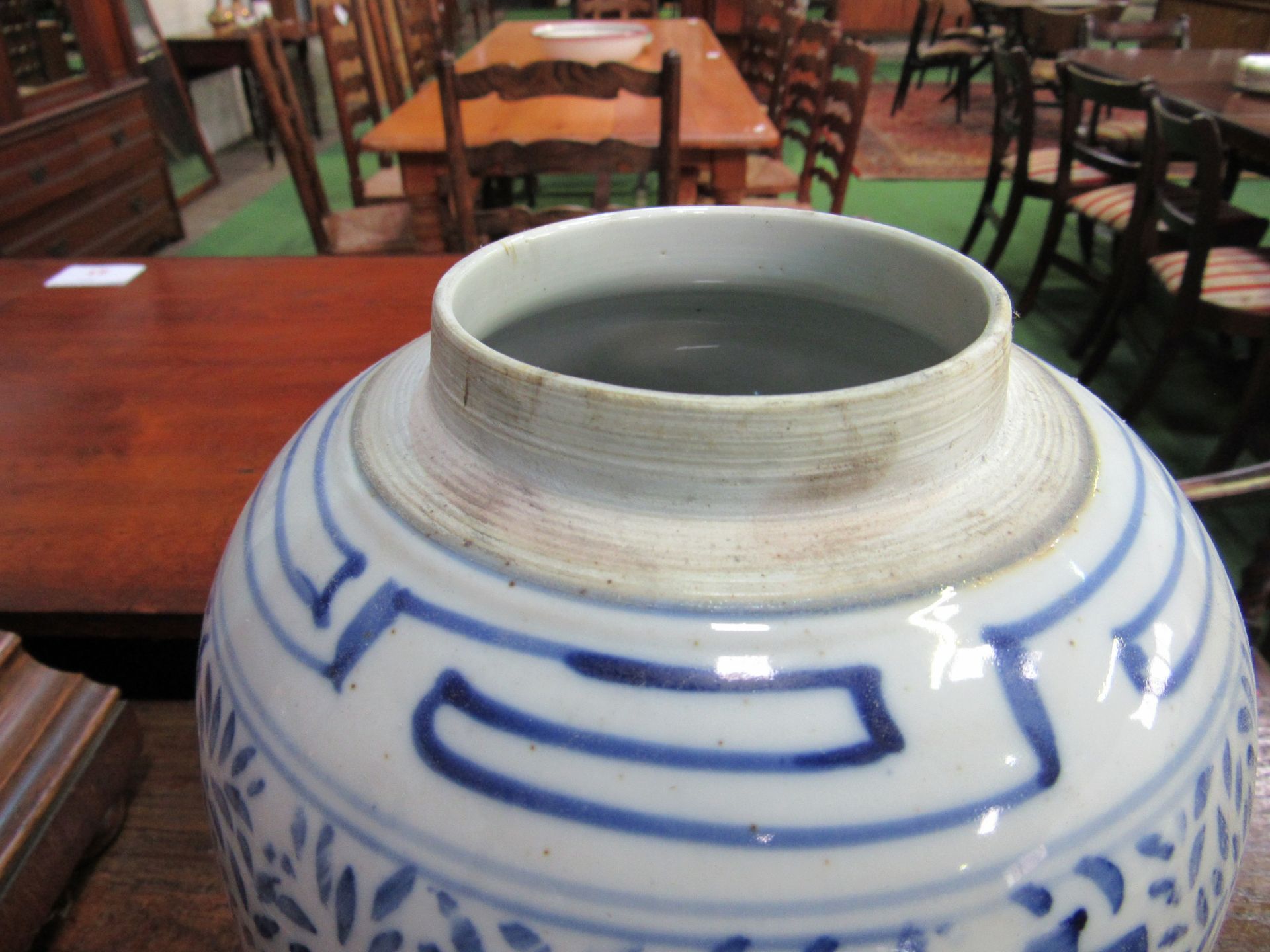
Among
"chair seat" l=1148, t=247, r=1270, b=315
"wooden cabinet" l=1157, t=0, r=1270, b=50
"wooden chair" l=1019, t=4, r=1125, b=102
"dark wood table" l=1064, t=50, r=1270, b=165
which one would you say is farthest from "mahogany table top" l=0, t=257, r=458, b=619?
"wooden cabinet" l=1157, t=0, r=1270, b=50

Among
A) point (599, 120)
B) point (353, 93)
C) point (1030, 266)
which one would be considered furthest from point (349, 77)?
point (1030, 266)

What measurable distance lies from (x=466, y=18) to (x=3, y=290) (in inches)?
342

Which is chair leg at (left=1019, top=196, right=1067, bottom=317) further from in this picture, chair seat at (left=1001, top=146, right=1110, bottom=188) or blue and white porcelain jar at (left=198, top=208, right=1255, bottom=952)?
blue and white porcelain jar at (left=198, top=208, right=1255, bottom=952)

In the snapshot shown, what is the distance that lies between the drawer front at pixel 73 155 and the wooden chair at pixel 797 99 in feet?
6.15

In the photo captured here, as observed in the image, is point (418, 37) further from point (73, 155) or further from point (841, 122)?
point (841, 122)

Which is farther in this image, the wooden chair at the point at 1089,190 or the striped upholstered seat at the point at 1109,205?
the striped upholstered seat at the point at 1109,205

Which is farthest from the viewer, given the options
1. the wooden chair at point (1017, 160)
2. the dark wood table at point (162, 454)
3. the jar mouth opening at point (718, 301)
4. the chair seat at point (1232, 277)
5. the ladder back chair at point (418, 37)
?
the ladder back chair at point (418, 37)

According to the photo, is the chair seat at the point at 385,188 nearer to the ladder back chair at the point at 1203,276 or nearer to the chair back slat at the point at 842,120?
the chair back slat at the point at 842,120

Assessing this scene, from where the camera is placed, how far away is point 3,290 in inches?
43.8

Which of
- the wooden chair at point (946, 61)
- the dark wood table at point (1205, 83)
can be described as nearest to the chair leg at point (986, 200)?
the dark wood table at point (1205, 83)

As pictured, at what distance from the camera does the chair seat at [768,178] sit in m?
2.22

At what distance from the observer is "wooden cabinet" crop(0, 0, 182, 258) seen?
93.4 inches

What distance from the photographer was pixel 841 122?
211 centimetres

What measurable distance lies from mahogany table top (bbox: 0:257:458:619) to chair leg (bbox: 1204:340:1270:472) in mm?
1437
